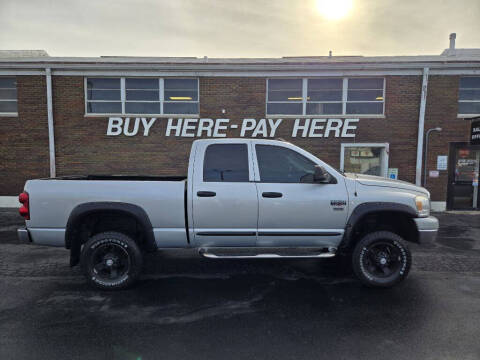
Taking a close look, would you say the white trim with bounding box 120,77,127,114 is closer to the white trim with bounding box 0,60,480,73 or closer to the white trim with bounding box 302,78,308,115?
the white trim with bounding box 0,60,480,73

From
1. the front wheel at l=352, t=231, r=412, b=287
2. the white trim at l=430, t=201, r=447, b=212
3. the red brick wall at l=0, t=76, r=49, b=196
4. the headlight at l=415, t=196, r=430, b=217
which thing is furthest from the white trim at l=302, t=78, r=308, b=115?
the red brick wall at l=0, t=76, r=49, b=196

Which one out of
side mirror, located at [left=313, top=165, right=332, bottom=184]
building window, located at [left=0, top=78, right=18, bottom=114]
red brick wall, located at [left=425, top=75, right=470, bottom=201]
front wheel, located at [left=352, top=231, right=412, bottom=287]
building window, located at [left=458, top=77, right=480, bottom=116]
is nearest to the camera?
side mirror, located at [left=313, top=165, right=332, bottom=184]

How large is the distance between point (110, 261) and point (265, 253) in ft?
7.35

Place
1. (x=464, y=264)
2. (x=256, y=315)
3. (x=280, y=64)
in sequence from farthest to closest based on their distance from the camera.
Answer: (x=280, y=64), (x=464, y=264), (x=256, y=315)

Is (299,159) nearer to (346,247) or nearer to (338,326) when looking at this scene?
(346,247)

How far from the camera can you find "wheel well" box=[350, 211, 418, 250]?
4152 mm

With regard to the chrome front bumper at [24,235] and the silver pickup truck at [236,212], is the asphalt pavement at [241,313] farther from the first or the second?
the chrome front bumper at [24,235]

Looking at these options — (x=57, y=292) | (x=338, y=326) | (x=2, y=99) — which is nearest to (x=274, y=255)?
(x=338, y=326)

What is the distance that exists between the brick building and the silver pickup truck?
6.38 m

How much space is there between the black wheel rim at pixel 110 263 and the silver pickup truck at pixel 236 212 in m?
0.01

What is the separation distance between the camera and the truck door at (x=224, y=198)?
3.98 meters

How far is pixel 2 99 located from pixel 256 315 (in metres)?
12.6

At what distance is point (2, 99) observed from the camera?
Answer: 10.6m

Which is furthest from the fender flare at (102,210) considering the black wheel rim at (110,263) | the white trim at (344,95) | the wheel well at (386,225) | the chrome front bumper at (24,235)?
the white trim at (344,95)
